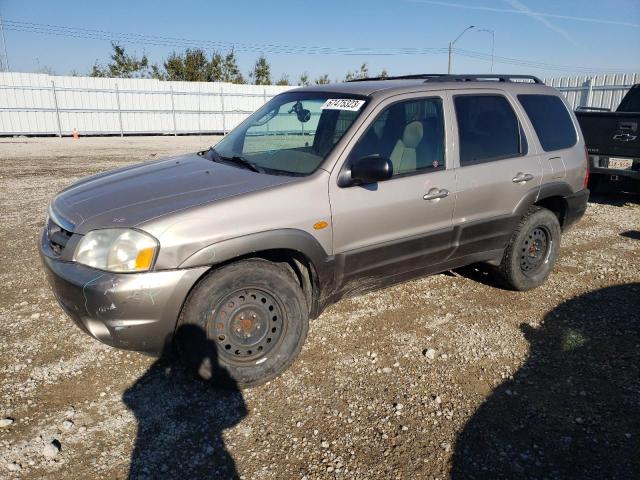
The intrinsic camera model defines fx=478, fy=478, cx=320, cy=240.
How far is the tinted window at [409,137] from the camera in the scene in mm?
3449

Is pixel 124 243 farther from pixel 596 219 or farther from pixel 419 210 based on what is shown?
pixel 596 219

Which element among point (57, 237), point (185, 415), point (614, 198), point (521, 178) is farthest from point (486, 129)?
point (614, 198)

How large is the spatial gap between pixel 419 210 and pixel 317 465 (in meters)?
1.94

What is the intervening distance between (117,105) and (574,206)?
23583 mm

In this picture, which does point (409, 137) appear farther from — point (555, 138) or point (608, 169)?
point (608, 169)

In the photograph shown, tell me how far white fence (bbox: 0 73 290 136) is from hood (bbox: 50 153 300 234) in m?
22.1

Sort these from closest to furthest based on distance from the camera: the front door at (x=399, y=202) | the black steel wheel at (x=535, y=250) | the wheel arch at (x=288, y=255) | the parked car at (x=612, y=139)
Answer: the wheel arch at (x=288, y=255)
the front door at (x=399, y=202)
the black steel wheel at (x=535, y=250)
the parked car at (x=612, y=139)

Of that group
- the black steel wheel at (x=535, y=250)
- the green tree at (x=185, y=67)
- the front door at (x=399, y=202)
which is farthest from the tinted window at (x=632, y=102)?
the green tree at (x=185, y=67)

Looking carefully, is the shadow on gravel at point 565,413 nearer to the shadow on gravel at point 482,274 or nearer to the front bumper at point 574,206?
the shadow on gravel at point 482,274

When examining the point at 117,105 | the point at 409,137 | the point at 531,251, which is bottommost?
the point at 531,251

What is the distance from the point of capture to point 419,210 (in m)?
3.59

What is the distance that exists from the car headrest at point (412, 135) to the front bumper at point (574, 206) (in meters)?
1.92

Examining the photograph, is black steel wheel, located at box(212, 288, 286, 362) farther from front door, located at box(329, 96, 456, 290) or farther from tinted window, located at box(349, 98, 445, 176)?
tinted window, located at box(349, 98, 445, 176)

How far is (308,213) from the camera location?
10.1ft
